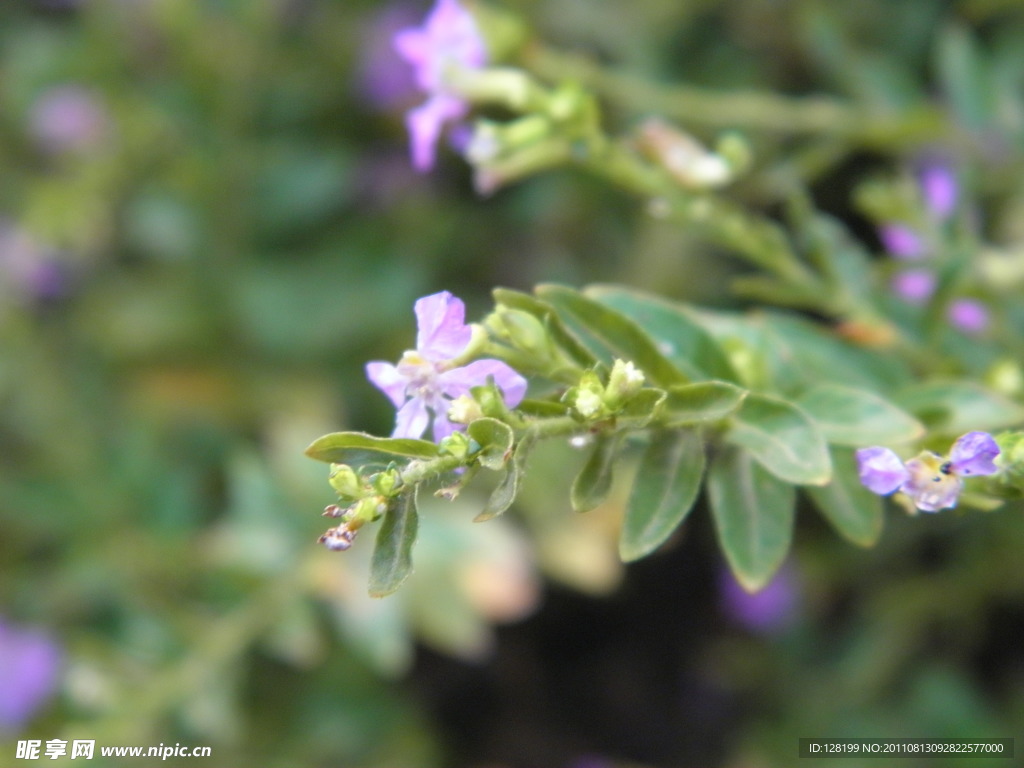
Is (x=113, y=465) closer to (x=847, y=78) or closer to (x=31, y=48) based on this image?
(x=31, y=48)

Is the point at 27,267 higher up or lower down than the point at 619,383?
higher up

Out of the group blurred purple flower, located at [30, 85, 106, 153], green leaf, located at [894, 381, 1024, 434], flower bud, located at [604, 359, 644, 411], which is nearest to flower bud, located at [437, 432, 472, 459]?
flower bud, located at [604, 359, 644, 411]

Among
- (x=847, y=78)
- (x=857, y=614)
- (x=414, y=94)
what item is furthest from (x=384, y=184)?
(x=857, y=614)

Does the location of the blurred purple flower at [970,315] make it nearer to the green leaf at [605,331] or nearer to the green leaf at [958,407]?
the green leaf at [958,407]

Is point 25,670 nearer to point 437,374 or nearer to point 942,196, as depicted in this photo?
point 437,374

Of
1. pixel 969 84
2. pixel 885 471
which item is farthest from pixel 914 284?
pixel 885 471

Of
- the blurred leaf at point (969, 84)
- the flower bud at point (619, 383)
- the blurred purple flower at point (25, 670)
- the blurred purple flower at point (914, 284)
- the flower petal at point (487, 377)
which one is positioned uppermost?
the blurred leaf at point (969, 84)

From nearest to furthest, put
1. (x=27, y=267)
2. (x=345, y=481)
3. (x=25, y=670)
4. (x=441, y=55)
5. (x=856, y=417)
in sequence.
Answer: (x=345, y=481)
(x=856, y=417)
(x=441, y=55)
(x=25, y=670)
(x=27, y=267)

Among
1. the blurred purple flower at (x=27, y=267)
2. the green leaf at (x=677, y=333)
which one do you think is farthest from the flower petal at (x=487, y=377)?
the blurred purple flower at (x=27, y=267)
